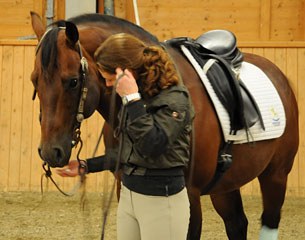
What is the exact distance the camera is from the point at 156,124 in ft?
8.90

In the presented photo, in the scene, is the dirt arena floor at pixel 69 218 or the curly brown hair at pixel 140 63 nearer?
the curly brown hair at pixel 140 63

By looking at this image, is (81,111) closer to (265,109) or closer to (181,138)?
(181,138)

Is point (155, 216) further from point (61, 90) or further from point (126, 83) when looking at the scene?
point (61, 90)

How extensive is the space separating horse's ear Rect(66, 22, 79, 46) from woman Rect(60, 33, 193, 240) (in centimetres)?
→ 39

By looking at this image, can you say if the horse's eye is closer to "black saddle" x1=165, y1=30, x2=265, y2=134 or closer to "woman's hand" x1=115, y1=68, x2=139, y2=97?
"woman's hand" x1=115, y1=68, x2=139, y2=97

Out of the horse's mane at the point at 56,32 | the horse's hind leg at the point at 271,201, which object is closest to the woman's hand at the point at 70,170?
the horse's mane at the point at 56,32

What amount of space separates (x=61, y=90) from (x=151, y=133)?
0.63 meters

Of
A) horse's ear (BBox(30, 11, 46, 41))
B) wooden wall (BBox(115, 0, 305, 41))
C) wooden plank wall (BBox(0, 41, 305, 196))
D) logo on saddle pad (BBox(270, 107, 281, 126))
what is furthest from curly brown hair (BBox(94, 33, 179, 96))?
wooden wall (BBox(115, 0, 305, 41))

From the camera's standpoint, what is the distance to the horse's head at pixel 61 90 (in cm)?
308

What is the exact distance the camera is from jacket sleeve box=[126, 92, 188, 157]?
2676 millimetres

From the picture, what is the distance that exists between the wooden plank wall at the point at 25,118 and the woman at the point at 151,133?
198 inches

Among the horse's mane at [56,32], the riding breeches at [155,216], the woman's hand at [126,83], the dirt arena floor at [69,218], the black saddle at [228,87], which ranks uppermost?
the horse's mane at [56,32]

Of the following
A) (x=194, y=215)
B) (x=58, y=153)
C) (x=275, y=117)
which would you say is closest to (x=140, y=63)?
(x=58, y=153)

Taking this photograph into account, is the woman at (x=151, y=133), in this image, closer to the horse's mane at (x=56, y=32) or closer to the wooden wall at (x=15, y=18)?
the horse's mane at (x=56, y=32)
